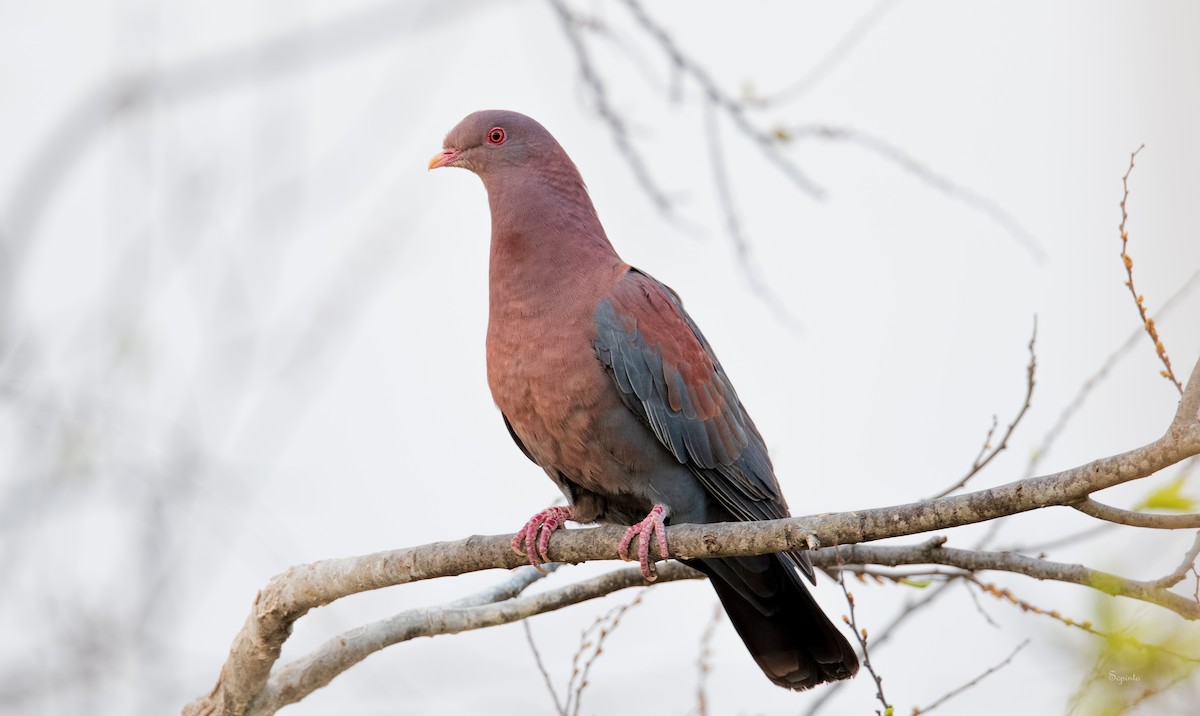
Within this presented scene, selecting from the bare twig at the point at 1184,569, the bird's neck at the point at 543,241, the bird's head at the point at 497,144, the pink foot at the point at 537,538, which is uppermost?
the bird's head at the point at 497,144

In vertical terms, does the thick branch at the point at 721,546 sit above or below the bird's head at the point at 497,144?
below

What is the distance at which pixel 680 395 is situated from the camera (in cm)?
379

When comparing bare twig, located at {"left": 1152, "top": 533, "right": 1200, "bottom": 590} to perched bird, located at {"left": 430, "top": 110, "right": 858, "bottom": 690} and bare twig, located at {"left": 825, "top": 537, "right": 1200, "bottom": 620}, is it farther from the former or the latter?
perched bird, located at {"left": 430, "top": 110, "right": 858, "bottom": 690}


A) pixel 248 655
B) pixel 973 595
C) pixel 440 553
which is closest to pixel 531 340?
pixel 440 553

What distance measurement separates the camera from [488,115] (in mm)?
4316

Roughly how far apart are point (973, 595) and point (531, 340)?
1.60m

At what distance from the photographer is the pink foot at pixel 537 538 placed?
130 inches

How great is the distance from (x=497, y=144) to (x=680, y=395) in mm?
1222

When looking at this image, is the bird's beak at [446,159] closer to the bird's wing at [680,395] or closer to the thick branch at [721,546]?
the bird's wing at [680,395]

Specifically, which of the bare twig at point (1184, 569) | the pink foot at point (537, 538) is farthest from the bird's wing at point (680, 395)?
the bare twig at point (1184, 569)

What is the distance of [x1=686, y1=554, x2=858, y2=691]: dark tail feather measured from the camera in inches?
147

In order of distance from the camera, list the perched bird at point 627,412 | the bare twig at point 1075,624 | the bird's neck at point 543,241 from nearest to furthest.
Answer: the bare twig at point 1075,624 < the perched bird at point 627,412 < the bird's neck at point 543,241

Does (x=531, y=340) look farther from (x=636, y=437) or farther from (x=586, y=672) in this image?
(x=586, y=672)

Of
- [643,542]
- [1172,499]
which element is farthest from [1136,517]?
[643,542]
